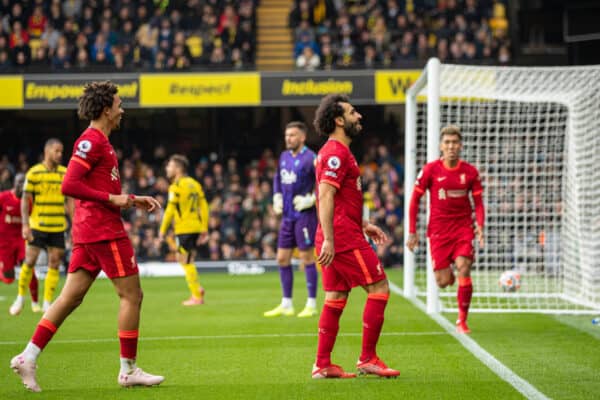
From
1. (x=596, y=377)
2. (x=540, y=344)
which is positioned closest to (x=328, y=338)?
(x=596, y=377)

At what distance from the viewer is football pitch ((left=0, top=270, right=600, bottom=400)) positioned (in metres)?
6.43

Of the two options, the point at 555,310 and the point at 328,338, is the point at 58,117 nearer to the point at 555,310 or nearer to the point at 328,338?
the point at 555,310

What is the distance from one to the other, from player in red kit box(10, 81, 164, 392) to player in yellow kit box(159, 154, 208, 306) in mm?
6785

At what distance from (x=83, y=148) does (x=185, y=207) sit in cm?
714

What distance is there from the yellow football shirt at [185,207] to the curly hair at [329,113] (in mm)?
6633

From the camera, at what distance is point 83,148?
21.1 feet

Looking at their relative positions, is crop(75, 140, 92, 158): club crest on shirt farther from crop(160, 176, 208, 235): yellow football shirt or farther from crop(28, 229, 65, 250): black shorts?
crop(160, 176, 208, 235): yellow football shirt

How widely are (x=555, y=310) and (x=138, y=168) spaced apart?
15883 millimetres

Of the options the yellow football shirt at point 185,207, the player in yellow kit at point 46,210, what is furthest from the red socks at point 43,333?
the yellow football shirt at point 185,207

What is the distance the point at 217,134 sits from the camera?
26.2m

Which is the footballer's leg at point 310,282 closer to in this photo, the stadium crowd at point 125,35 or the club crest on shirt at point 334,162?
the club crest on shirt at point 334,162

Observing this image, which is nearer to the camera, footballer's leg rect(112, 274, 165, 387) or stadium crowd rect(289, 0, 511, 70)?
footballer's leg rect(112, 274, 165, 387)

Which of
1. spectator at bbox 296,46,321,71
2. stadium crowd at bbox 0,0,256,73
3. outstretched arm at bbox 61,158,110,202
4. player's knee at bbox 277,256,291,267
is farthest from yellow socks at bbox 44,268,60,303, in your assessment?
spectator at bbox 296,46,321,71

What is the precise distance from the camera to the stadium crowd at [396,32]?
79.6 feet
